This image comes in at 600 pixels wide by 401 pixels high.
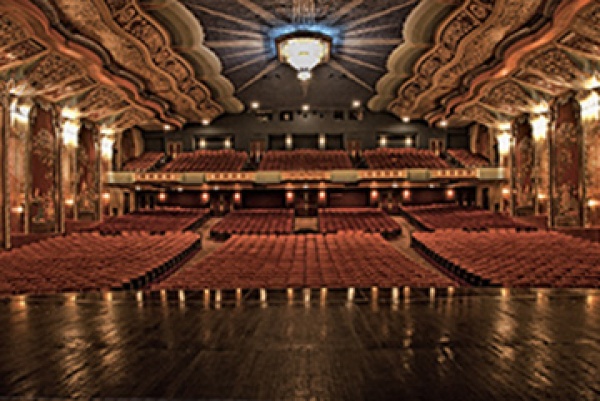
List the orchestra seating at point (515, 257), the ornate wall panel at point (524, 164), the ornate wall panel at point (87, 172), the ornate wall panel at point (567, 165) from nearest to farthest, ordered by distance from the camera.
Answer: the orchestra seating at point (515, 257) → the ornate wall panel at point (567, 165) → the ornate wall panel at point (524, 164) → the ornate wall panel at point (87, 172)

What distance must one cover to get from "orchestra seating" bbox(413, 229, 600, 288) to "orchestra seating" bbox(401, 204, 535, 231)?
1082mm

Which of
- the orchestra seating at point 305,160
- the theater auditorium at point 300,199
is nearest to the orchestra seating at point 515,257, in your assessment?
the theater auditorium at point 300,199

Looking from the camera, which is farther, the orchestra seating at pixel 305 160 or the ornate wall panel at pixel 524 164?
the orchestra seating at pixel 305 160

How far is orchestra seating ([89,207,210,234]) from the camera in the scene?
11508mm

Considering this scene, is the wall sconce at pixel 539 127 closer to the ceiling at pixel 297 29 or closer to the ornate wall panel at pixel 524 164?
the ornate wall panel at pixel 524 164

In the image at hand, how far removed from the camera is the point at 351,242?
882cm

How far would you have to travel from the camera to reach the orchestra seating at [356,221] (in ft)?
37.6

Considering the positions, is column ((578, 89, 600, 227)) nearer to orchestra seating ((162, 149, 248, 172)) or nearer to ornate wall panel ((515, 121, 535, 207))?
ornate wall panel ((515, 121, 535, 207))

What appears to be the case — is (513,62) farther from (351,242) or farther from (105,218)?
(105,218)

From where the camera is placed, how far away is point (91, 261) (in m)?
6.73

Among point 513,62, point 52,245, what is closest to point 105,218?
point 52,245

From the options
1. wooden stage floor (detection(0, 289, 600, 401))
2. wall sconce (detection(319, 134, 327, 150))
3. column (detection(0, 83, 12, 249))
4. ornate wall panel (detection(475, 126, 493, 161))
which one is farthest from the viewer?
wall sconce (detection(319, 134, 327, 150))

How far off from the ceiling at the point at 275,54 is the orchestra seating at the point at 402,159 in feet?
7.27

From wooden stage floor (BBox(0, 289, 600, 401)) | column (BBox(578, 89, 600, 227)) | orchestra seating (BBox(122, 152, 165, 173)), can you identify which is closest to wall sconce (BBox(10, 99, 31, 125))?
orchestra seating (BBox(122, 152, 165, 173))
